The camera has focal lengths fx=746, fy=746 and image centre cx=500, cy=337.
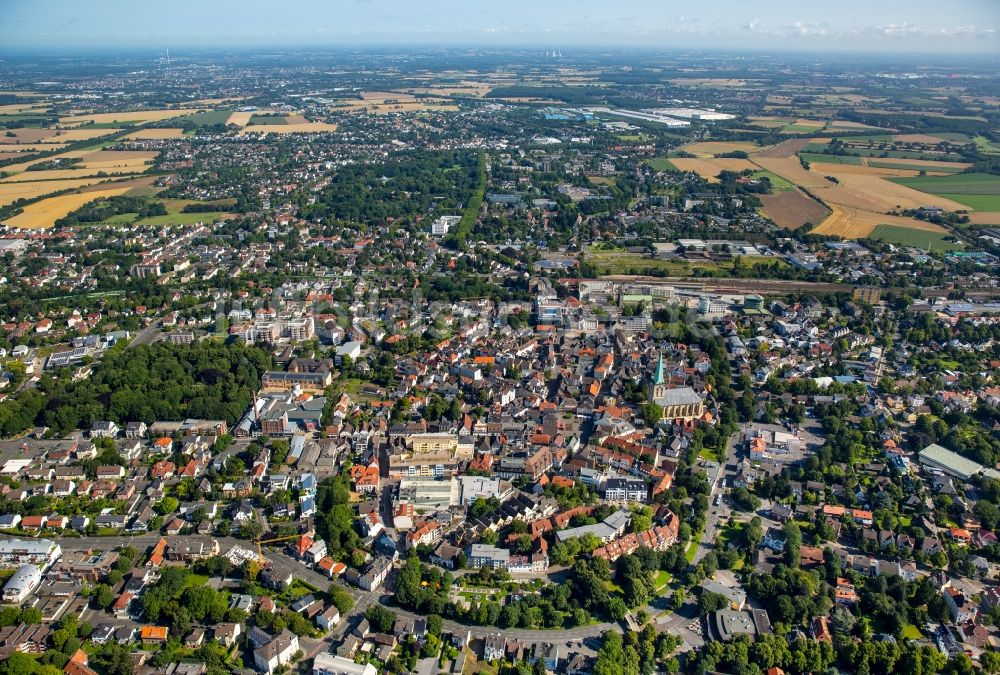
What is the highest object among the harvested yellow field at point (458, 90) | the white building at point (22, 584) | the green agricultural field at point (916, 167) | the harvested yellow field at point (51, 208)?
the harvested yellow field at point (458, 90)

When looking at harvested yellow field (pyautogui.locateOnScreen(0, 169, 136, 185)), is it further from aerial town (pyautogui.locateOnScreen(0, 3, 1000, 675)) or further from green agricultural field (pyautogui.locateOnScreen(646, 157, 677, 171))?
green agricultural field (pyautogui.locateOnScreen(646, 157, 677, 171))

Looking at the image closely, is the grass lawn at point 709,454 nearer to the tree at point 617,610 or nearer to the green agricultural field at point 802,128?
the tree at point 617,610

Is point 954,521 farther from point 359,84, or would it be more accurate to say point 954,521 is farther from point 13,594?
point 359,84

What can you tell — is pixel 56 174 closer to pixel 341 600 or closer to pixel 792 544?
pixel 341 600

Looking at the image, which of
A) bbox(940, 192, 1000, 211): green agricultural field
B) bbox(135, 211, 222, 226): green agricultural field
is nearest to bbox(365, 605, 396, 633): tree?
bbox(135, 211, 222, 226): green agricultural field

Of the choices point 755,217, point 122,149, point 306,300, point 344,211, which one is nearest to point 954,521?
point 306,300

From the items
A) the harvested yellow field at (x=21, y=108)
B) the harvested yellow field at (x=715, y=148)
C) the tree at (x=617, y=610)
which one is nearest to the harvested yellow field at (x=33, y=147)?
the harvested yellow field at (x=21, y=108)
